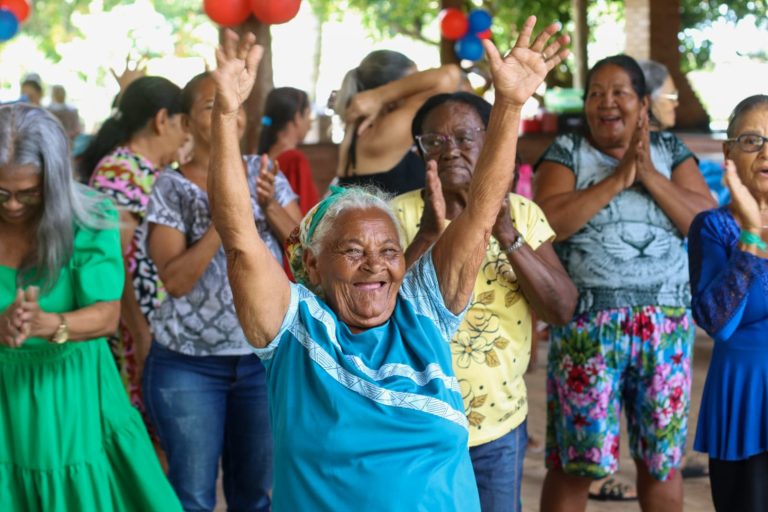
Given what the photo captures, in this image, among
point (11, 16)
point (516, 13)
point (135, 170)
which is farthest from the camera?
point (516, 13)

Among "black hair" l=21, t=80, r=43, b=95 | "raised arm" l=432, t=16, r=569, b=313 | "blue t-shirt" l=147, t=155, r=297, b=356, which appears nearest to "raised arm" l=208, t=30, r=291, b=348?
"raised arm" l=432, t=16, r=569, b=313

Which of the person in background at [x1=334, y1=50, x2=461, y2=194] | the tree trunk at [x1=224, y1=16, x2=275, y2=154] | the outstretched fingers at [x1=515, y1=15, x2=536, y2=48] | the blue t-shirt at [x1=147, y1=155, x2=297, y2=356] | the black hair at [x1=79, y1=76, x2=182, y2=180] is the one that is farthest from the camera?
the tree trunk at [x1=224, y1=16, x2=275, y2=154]

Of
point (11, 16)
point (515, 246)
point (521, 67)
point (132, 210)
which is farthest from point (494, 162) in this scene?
point (11, 16)

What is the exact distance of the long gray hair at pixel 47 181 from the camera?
3.01 meters

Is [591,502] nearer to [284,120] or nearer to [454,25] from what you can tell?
[284,120]

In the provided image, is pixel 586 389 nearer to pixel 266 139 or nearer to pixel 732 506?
pixel 732 506

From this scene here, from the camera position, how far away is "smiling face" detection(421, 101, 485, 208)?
121 inches

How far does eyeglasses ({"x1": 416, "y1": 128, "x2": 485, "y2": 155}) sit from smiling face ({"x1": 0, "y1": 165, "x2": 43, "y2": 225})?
1.10 meters

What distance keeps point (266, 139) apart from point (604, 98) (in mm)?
1912

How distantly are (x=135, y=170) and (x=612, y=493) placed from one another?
100 inches

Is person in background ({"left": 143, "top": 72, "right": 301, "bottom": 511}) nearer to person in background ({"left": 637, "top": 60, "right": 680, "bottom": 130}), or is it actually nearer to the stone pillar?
person in background ({"left": 637, "top": 60, "right": 680, "bottom": 130})

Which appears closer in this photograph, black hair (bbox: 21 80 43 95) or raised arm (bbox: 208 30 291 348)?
raised arm (bbox: 208 30 291 348)

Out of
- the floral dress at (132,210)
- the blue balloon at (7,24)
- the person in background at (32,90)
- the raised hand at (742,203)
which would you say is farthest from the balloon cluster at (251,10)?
the person in background at (32,90)

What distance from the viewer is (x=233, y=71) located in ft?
7.20
